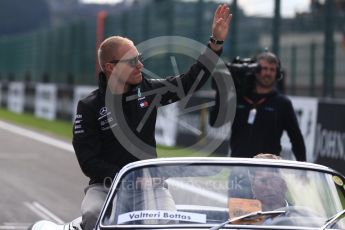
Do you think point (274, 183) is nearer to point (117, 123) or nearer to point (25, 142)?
point (117, 123)

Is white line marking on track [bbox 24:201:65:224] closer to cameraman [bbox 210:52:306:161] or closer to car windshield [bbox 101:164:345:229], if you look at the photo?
cameraman [bbox 210:52:306:161]

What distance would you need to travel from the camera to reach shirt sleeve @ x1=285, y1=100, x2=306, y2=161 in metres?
7.85

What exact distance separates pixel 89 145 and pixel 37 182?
859 cm

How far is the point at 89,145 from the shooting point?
568 cm

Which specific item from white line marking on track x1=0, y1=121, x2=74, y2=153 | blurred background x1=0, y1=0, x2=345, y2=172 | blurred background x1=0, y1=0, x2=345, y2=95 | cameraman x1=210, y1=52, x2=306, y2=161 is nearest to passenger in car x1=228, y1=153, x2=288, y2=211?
cameraman x1=210, y1=52, x2=306, y2=161

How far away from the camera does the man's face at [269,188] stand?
195 inches

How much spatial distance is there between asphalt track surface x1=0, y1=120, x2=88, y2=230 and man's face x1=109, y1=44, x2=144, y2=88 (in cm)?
449

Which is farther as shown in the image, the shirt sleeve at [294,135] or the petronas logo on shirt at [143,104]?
the shirt sleeve at [294,135]

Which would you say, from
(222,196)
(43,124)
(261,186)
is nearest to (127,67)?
(222,196)

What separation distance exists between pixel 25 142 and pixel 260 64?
1496cm

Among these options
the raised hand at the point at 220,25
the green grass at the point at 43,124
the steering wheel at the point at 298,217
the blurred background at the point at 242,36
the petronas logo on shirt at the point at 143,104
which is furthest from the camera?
the green grass at the point at 43,124

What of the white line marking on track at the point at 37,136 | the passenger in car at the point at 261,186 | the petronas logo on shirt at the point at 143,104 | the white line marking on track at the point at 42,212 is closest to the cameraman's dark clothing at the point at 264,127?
the petronas logo on shirt at the point at 143,104

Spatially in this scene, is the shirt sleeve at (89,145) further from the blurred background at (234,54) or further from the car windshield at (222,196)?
the blurred background at (234,54)

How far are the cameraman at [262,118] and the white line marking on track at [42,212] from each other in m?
3.01
